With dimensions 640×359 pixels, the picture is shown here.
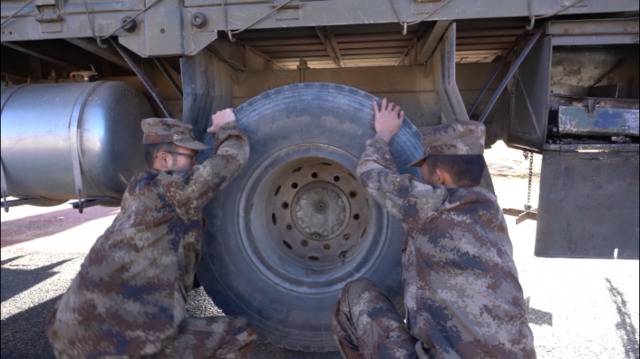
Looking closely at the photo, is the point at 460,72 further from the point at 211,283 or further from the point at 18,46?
the point at 18,46

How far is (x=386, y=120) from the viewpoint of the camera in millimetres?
2146

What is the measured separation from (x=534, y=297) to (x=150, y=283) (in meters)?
2.85

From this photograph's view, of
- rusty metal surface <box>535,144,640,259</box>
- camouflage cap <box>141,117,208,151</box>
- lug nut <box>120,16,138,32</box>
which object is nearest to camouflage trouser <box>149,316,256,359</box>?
camouflage cap <box>141,117,208,151</box>

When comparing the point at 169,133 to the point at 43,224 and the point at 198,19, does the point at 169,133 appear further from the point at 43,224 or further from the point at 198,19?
the point at 43,224

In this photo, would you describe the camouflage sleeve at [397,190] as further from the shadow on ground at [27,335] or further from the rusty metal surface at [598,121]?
the shadow on ground at [27,335]

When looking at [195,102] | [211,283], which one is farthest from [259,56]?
[211,283]

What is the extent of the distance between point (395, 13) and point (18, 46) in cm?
217

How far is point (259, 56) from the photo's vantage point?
3.29 meters

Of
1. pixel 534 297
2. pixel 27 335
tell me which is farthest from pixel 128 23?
pixel 534 297

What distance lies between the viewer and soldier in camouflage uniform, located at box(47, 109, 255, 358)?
1.97 m

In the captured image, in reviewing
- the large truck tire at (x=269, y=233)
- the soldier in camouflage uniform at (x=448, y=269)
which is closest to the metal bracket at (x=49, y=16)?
the large truck tire at (x=269, y=233)

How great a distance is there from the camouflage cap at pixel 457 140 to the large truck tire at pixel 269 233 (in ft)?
0.77

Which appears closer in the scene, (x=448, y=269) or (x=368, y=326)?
(x=448, y=269)

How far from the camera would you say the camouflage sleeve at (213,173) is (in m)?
2.00
